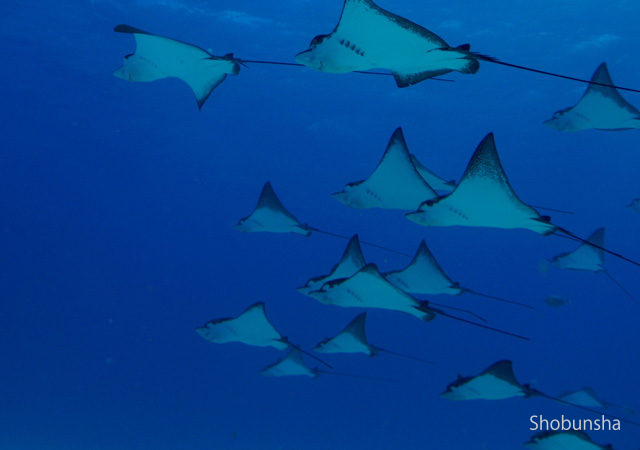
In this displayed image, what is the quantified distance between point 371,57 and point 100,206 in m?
26.2

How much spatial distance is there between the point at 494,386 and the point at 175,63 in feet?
14.3

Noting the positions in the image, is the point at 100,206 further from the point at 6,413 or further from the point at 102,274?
the point at 6,413

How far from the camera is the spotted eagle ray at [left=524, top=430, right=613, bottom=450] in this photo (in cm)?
466

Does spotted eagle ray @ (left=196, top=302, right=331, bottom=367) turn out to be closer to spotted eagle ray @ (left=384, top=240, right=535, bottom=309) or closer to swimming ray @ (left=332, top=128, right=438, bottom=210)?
spotted eagle ray @ (left=384, top=240, right=535, bottom=309)

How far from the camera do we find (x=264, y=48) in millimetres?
16812

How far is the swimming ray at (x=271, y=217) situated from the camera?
20.9 ft

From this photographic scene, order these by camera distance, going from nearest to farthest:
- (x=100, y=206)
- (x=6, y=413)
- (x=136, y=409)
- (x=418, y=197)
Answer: (x=418, y=197), (x=6, y=413), (x=136, y=409), (x=100, y=206)

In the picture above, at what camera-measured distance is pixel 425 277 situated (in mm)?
5668

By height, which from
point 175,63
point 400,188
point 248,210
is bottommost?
point 248,210

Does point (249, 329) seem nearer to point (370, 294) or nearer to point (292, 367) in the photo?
point (292, 367)

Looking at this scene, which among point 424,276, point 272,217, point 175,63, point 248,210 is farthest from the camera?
point 248,210

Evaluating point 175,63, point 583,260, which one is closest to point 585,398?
point 583,260

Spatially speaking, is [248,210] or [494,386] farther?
[248,210]

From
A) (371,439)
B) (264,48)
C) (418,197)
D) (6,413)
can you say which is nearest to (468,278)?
(371,439)
